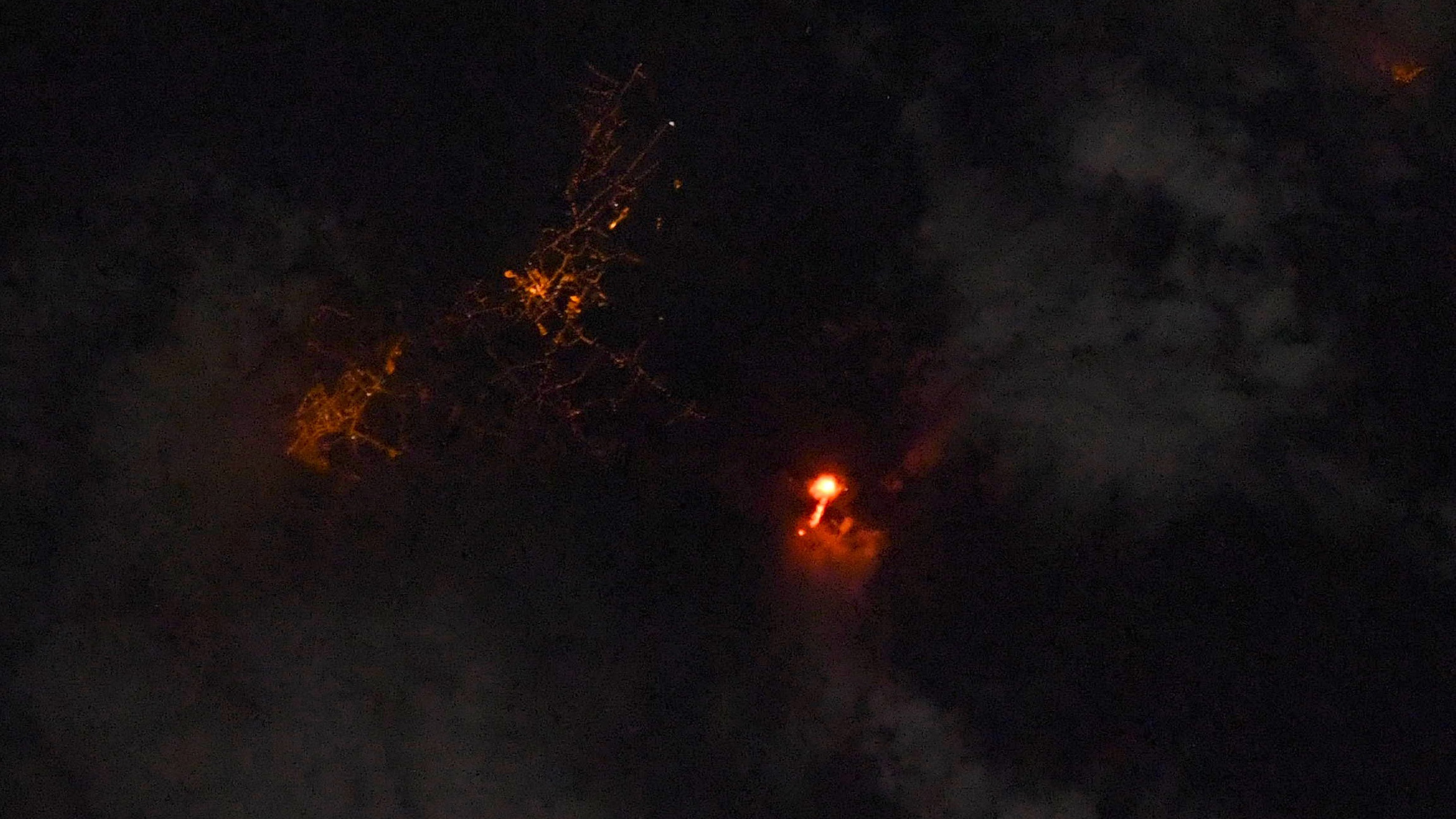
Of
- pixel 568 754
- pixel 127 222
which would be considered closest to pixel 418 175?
pixel 127 222

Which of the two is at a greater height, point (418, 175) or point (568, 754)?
point (418, 175)

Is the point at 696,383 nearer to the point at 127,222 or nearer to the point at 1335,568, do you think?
the point at 127,222

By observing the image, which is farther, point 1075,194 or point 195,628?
point 1075,194

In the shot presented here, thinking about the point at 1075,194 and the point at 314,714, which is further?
the point at 1075,194

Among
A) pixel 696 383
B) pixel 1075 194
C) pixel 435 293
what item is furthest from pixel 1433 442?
pixel 435 293

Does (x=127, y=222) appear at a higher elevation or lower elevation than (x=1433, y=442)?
lower

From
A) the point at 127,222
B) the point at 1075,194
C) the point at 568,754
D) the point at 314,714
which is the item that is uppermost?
the point at 1075,194

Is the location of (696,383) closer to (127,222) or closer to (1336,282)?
(127,222)

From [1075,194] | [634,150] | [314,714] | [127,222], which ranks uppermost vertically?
[1075,194]
